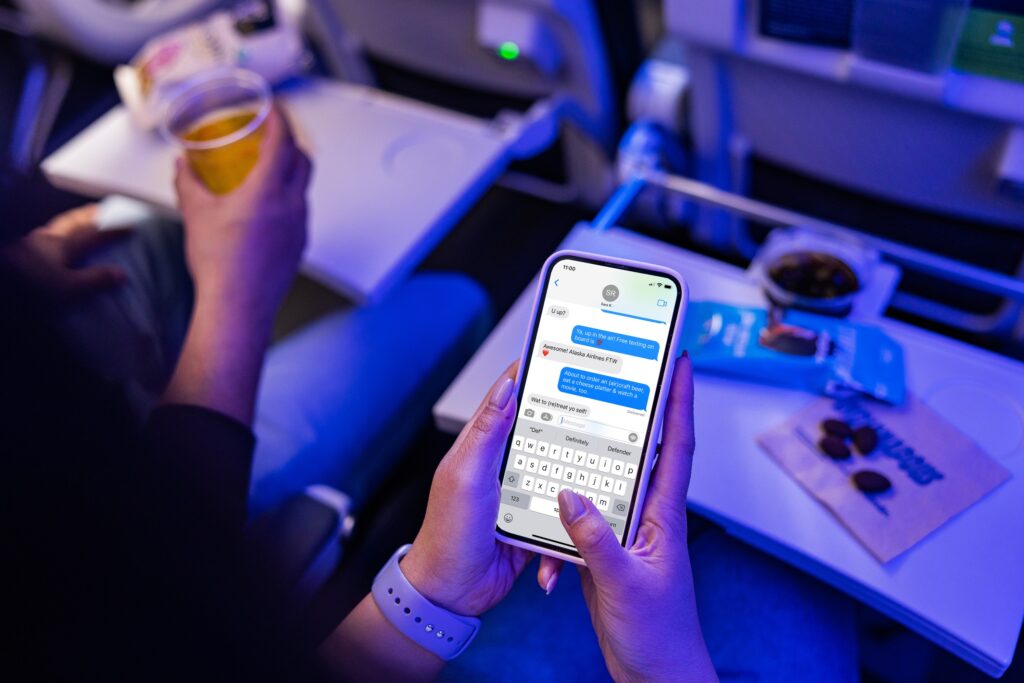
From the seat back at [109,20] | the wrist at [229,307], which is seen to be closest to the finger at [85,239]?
the wrist at [229,307]

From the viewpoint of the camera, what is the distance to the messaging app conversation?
0.67 m

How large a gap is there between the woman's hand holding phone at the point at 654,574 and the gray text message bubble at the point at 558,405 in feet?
0.25

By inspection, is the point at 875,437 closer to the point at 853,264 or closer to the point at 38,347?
the point at 853,264

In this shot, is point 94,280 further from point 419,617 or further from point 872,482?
point 872,482

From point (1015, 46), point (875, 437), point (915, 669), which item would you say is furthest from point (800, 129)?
point (915, 669)

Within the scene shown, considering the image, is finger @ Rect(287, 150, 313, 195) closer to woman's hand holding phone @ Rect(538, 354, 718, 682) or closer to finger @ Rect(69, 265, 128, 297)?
finger @ Rect(69, 265, 128, 297)

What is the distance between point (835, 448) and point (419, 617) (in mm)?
449

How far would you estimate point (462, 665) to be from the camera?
82 centimetres

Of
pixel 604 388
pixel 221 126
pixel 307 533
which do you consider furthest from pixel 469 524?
pixel 221 126

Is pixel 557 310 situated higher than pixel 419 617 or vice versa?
pixel 557 310

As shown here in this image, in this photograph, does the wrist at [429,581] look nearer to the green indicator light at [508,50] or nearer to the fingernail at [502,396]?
the fingernail at [502,396]

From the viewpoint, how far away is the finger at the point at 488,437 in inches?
24.2

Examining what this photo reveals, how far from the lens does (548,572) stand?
26.7 inches

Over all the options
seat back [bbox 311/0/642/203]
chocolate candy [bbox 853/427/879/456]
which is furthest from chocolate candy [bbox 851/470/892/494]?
seat back [bbox 311/0/642/203]
